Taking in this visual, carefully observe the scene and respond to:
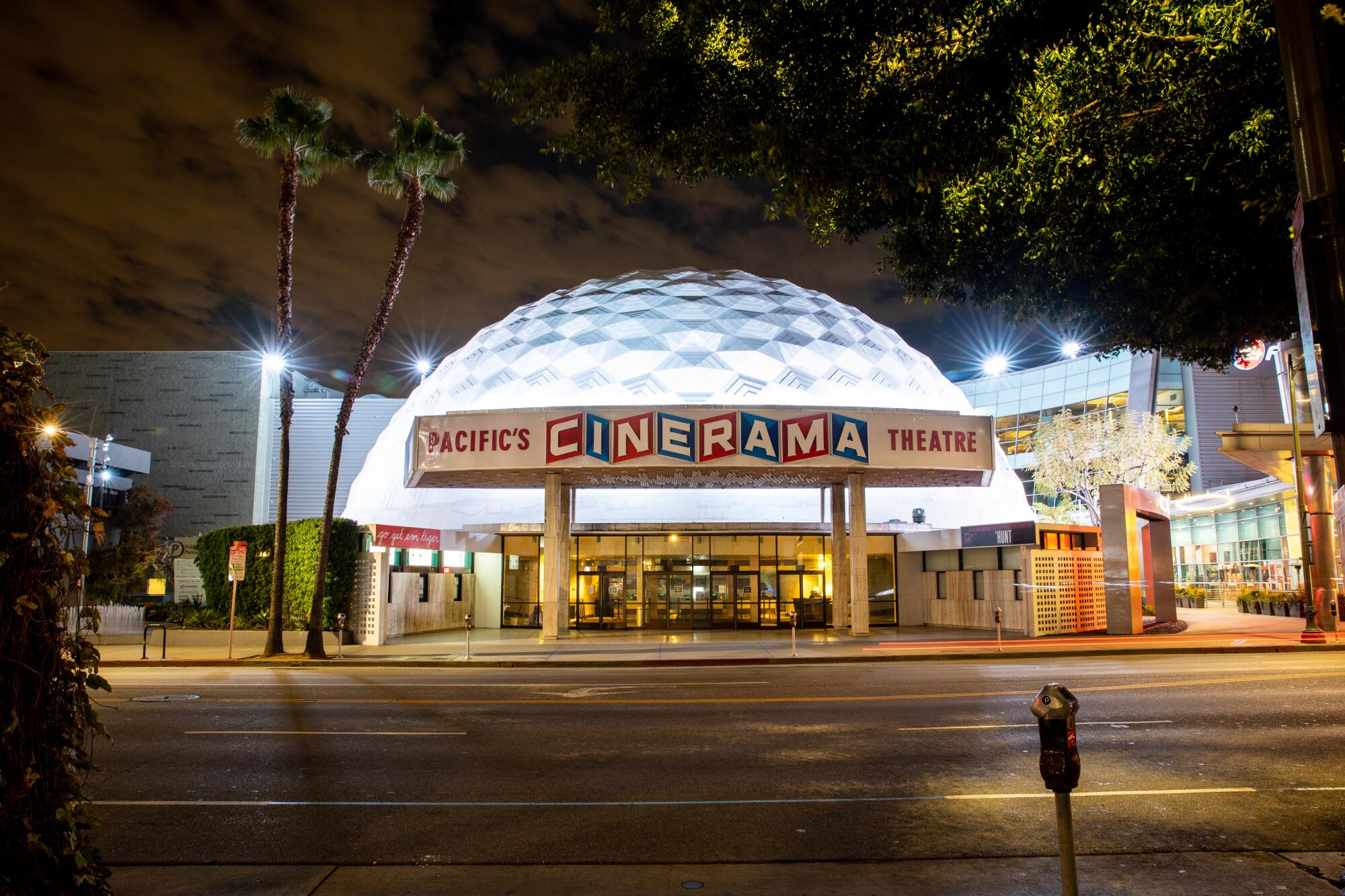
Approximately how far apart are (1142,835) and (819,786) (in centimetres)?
258

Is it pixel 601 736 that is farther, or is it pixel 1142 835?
pixel 601 736

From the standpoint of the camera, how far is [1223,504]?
49.9 metres

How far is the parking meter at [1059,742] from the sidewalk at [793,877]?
1.36m

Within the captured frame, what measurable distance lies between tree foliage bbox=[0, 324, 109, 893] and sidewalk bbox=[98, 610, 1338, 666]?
16280 mm

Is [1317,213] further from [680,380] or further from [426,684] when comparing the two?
[680,380]

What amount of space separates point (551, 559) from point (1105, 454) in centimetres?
3310

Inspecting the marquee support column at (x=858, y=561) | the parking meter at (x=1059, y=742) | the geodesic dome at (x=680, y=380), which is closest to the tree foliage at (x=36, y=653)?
the parking meter at (x=1059, y=742)

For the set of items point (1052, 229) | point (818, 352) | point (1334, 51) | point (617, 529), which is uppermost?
point (818, 352)

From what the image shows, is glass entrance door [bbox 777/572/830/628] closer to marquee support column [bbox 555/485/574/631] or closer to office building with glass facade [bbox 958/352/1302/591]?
marquee support column [bbox 555/485/574/631]

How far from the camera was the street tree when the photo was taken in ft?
152

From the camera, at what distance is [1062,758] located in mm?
4469

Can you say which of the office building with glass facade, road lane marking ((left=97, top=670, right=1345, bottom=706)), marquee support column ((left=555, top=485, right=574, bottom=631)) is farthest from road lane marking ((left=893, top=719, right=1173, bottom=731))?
the office building with glass facade

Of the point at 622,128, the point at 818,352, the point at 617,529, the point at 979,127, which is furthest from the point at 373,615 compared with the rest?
the point at 979,127

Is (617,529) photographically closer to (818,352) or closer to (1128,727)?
(818,352)
